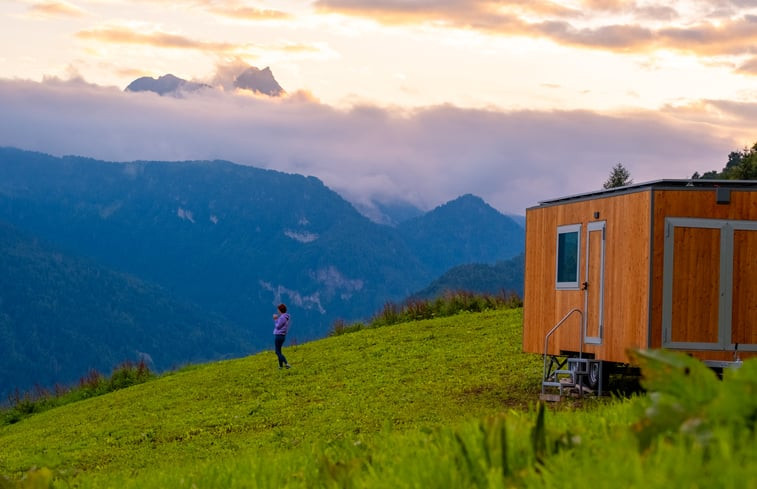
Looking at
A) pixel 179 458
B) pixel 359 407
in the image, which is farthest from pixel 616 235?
pixel 179 458

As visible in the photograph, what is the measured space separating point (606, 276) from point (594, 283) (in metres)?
0.43

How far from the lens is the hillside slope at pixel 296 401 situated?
1670 centimetres

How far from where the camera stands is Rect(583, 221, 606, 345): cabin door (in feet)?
56.2

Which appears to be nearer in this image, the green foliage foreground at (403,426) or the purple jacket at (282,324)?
the green foliage foreground at (403,426)

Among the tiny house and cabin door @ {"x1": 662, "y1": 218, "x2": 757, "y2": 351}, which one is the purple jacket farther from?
cabin door @ {"x1": 662, "y1": 218, "x2": 757, "y2": 351}

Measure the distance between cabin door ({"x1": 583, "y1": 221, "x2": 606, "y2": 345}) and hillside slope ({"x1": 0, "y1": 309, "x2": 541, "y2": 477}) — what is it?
1665mm

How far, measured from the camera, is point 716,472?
2785 mm

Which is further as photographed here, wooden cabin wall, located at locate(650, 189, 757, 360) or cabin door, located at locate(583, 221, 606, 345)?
cabin door, located at locate(583, 221, 606, 345)

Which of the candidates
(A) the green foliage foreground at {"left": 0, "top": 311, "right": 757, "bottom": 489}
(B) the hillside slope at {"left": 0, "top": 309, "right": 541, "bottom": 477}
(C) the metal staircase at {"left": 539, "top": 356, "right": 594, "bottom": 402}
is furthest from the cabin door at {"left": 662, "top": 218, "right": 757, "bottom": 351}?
(B) the hillside slope at {"left": 0, "top": 309, "right": 541, "bottom": 477}

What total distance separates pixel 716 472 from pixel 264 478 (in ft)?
7.81

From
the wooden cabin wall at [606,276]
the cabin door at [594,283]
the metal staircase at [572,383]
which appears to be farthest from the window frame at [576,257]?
the metal staircase at [572,383]

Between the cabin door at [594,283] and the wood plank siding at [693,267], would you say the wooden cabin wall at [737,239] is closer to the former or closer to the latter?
the wood plank siding at [693,267]

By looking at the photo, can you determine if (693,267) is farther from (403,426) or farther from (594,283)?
(403,426)

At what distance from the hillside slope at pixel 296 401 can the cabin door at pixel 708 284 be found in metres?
3.16
